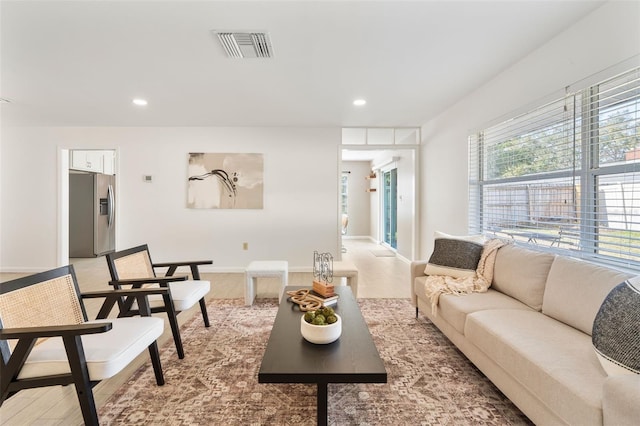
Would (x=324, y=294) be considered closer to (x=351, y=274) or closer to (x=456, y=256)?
(x=351, y=274)

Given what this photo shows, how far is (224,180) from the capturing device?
5.08m

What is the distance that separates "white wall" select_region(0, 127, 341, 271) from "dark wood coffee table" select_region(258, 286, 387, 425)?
10.9ft

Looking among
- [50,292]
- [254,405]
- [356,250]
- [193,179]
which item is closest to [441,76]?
[254,405]

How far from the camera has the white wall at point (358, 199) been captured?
9.73 meters

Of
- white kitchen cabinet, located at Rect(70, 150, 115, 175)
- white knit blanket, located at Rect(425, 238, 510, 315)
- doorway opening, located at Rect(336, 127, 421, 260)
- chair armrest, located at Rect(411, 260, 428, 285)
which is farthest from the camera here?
white kitchen cabinet, located at Rect(70, 150, 115, 175)

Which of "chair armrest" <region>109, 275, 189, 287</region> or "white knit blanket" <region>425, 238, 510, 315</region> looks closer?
"chair armrest" <region>109, 275, 189, 287</region>

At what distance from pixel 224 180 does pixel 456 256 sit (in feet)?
12.7

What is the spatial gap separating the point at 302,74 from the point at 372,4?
1.18m

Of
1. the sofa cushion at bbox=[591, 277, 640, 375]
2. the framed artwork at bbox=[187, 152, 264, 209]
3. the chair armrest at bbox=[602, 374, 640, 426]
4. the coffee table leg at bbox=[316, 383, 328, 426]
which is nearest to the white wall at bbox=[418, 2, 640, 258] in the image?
the sofa cushion at bbox=[591, 277, 640, 375]

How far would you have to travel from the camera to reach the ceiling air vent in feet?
7.48

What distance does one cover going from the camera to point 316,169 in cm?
513

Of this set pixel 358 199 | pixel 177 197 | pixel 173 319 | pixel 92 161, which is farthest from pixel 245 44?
pixel 358 199

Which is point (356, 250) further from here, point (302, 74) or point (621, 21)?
point (621, 21)

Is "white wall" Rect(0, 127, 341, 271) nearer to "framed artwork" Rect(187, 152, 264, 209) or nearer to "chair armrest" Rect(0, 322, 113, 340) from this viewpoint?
"framed artwork" Rect(187, 152, 264, 209)
